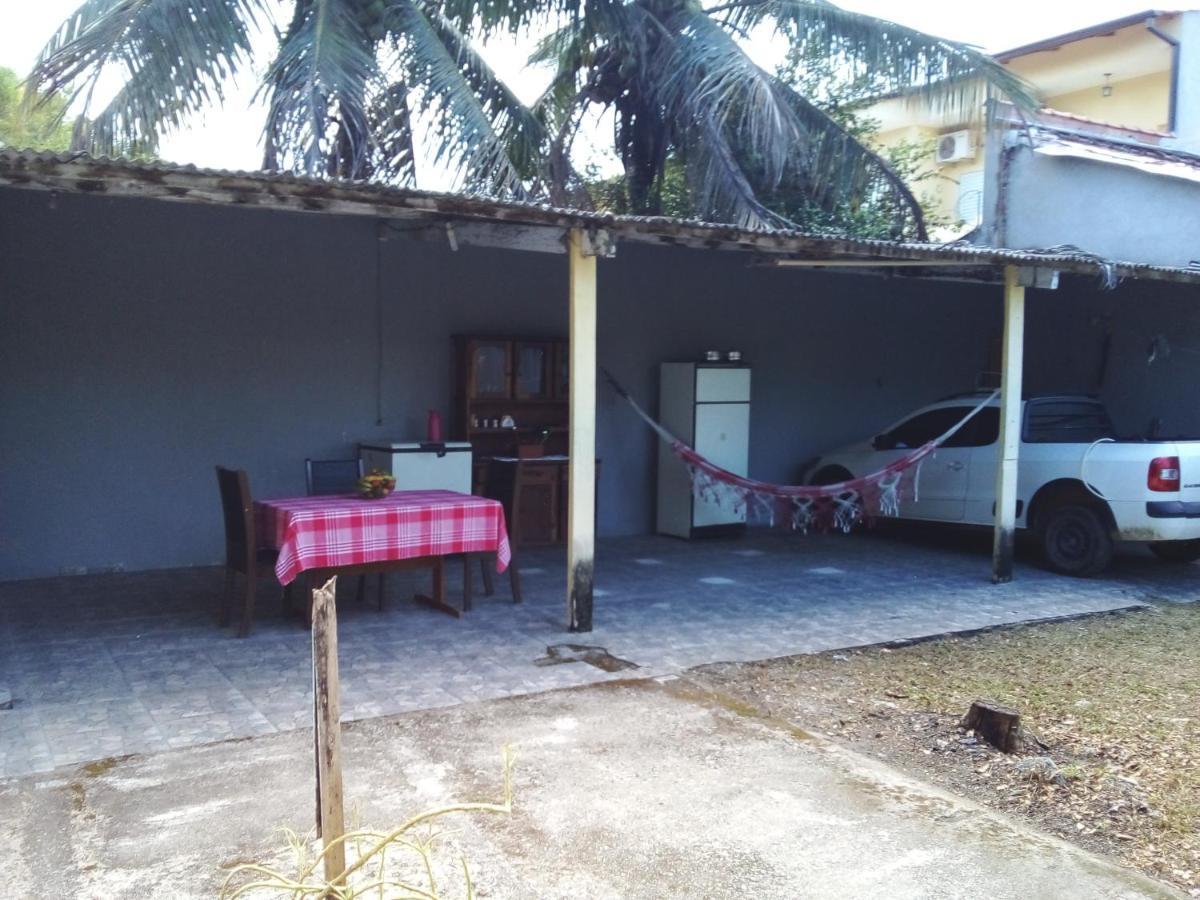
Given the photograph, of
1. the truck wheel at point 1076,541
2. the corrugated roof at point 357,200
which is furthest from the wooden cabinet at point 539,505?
the truck wheel at point 1076,541

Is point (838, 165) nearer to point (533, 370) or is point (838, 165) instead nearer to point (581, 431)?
point (533, 370)

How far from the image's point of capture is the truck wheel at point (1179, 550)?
30.5 feet

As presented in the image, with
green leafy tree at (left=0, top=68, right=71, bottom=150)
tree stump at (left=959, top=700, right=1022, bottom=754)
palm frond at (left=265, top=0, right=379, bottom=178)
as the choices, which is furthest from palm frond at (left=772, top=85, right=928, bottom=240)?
tree stump at (left=959, top=700, right=1022, bottom=754)

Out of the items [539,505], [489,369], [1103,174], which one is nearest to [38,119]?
[489,369]

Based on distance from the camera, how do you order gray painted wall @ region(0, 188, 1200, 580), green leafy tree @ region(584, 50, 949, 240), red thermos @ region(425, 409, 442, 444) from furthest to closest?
green leafy tree @ region(584, 50, 949, 240) < red thermos @ region(425, 409, 442, 444) < gray painted wall @ region(0, 188, 1200, 580)

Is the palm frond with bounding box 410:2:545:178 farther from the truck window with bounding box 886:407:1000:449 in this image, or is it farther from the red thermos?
the truck window with bounding box 886:407:1000:449

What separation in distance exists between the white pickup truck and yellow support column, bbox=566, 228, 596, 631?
427cm

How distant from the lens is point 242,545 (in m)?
6.47

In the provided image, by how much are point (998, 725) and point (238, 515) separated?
4.35 metres

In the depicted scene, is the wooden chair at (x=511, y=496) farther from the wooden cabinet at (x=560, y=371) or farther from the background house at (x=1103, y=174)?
the background house at (x=1103, y=174)

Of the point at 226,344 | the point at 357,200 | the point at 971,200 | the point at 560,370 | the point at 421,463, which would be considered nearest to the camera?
the point at 357,200

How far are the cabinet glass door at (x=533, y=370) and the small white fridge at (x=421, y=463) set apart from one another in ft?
3.37

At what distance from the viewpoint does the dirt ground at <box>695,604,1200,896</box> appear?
4219mm

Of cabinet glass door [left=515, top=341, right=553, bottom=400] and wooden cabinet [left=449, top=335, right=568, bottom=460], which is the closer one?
A: wooden cabinet [left=449, top=335, right=568, bottom=460]
